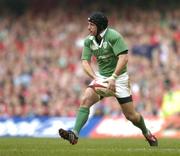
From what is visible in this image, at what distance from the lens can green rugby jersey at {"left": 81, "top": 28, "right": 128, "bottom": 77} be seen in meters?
13.0

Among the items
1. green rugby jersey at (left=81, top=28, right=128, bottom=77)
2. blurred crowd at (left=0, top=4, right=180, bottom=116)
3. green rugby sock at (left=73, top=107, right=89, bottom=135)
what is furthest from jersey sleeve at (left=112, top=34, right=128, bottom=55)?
blurred crowd at (left=0, top=4, right=180, bottom=116)

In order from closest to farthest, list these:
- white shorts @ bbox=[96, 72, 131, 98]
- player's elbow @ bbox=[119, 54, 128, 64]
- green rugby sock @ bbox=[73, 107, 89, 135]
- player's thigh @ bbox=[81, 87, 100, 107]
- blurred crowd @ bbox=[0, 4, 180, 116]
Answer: green rugby sock @ bbox=[73, 107, 89, 135], player's elbow @ bbox=[119, 54, 128, 64], player's thigh @ bbox=[81, 87, 100, 107], white shorts @ bbox=[96, 72, 131, 98], blurred crowd @ bbox=[0, 4, 180, 116]

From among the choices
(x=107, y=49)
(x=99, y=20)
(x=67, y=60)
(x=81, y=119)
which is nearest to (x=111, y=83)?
(x=107, y=49)

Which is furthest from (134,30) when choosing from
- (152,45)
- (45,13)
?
(45,13)

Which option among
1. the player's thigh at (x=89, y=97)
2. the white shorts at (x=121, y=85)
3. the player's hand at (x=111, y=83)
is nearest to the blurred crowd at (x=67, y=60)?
the white shorts at (x=121, y=85)

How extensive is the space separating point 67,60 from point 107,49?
54.9 ft

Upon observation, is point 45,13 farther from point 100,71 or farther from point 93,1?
point 100,71

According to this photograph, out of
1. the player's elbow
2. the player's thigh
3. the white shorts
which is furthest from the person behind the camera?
the white shorts

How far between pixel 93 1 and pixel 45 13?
2.41 metres

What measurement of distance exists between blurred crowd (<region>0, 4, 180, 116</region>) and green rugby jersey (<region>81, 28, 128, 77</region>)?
37.6ft

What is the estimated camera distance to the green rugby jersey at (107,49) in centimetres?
1303

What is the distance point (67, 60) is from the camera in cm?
2986

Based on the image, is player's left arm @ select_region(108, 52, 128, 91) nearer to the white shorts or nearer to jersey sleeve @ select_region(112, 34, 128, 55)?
jersey sleeve @ select_region(112, 34, 128, 55)

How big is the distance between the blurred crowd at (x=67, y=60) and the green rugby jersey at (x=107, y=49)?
37.6 ft
